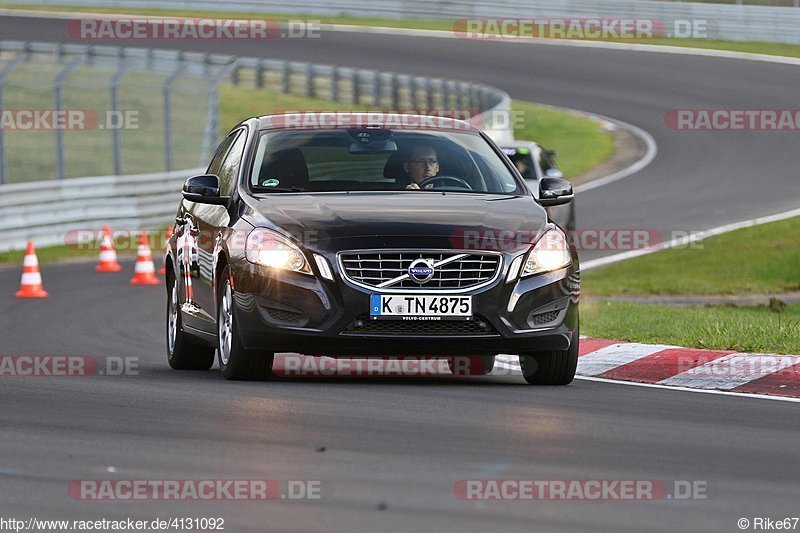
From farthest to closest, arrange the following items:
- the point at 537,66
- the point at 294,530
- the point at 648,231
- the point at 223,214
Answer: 1. the point at 537,66
2. the point at 648,231
3. the point at 223,214
4. the point at 294,530

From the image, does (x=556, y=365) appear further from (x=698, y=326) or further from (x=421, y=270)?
(x=698, y=326)

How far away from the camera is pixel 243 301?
1012cm

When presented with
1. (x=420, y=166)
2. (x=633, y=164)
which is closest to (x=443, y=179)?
(x=420, y=166)

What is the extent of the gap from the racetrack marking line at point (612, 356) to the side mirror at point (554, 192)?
46.3 inches

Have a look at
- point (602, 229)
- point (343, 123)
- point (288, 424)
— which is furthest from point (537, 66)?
point (288, 424)

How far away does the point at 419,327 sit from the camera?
32.6 feet

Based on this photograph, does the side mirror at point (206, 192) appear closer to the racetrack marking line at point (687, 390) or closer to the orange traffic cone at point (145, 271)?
the racetrack marking line at point (687, 390)

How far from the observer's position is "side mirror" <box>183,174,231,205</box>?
10914 millimetres

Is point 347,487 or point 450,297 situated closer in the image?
point 347,487

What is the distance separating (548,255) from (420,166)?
4.23 ft

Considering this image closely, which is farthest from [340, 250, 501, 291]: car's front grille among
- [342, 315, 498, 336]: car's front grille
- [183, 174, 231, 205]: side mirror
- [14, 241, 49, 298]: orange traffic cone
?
[14, 241, 49, 298]: orange traffic cone

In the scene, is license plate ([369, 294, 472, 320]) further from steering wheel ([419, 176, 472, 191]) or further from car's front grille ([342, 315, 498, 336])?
steering wheel ([419, 176, 472, 191])

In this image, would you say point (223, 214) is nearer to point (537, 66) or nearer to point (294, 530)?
point (294, 530)

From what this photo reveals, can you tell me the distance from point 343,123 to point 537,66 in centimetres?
3741
